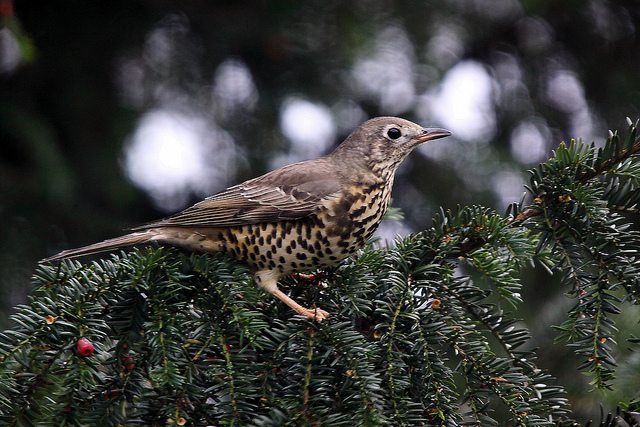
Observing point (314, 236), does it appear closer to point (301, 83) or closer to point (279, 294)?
point (279, 294)

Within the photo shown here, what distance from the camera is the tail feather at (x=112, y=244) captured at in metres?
3.47

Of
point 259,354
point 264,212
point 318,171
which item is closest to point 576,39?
point 318,171

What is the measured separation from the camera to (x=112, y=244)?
370 cm

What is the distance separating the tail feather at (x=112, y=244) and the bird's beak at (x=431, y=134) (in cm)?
142

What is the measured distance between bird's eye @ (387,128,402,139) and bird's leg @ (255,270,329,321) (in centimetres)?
108

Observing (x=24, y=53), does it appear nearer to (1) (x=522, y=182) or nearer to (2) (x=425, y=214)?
(2) (x=425, y=214)

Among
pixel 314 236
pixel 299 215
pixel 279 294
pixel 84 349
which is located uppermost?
pixel 299 215

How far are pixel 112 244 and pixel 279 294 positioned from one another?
35.2 inches

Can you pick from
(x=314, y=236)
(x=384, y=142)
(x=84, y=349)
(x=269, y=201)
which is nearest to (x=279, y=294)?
(x=314, y=236)

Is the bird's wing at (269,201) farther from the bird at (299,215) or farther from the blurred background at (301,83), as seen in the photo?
the blurred background at (301,83)

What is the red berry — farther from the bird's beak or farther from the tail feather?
the bird's beak

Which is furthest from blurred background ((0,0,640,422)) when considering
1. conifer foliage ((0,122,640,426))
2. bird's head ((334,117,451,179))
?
conifer foliage ((0,122,640,426))

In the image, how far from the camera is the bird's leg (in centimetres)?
288

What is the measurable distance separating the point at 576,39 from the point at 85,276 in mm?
4022
